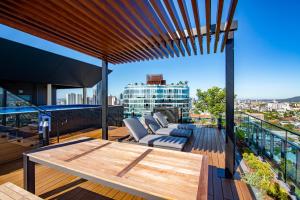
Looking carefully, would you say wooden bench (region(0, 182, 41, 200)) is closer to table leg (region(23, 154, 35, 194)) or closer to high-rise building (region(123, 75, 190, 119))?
table leg (region(23, 154, 35, 194))

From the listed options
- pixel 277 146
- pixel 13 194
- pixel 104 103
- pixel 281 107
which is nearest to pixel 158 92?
pixel 281 107

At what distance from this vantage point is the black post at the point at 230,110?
2.70 metres

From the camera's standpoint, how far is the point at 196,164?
156 cm

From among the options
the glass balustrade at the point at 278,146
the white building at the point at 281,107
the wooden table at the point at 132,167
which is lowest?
the glass balustrade at the point at 278,146

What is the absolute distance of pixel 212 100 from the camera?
8828 millimetres

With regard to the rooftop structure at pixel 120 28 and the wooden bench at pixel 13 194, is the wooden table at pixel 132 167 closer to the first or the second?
the rooftop structure at pixel 120 28

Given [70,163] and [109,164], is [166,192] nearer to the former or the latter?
[109,164]

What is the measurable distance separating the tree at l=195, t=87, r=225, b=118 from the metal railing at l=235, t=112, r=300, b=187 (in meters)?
3.76

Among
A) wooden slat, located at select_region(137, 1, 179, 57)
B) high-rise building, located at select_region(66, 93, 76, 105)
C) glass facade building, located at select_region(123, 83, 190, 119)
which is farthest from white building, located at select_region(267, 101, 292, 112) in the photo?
glass facade building, located at select_region(123, 83, 190, 119)

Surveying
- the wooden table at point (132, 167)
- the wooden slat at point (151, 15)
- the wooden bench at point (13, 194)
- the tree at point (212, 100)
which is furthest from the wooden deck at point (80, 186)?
the tree at point (212, 100)

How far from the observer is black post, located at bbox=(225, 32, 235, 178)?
2.70 metres

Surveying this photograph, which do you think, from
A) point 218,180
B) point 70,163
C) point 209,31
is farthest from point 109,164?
point 209,31

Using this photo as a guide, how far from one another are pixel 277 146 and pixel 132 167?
10.3 ft

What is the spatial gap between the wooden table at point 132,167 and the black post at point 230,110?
132cm
